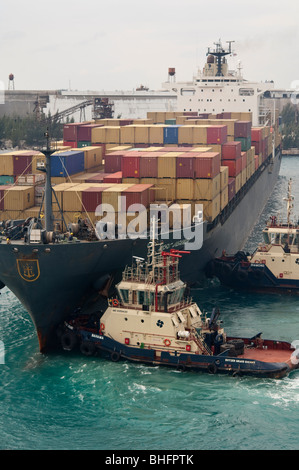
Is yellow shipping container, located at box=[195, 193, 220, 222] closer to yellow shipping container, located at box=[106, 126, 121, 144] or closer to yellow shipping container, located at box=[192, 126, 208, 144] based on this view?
yellow shipping container, located at box=[192, 126, 208, 144]

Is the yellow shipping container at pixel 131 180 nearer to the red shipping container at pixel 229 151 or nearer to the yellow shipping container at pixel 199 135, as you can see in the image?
the red shipping container at pixel 229 151

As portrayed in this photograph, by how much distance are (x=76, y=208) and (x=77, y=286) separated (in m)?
6.21

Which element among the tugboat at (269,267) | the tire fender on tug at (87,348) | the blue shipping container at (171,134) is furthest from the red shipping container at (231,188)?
the tire fender on tug at (87,348)

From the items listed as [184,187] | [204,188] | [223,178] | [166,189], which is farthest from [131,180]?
[223,178]

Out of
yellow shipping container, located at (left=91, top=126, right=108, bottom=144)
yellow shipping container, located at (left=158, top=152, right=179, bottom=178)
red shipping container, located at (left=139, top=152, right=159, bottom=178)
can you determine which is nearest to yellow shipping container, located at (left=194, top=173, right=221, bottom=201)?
yellow shipping container, located at (left=158, top=152, right=179, bottom=178)

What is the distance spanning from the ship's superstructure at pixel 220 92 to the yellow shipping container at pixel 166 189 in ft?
175

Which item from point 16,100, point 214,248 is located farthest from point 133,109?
point 214,248

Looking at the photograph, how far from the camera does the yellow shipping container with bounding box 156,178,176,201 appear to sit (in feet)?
148

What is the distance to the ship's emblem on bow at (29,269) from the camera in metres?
34.2

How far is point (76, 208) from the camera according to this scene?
4091 centimetres

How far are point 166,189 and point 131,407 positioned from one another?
18.4m

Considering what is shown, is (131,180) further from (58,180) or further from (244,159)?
(244,159)

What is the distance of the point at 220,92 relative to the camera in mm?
97062

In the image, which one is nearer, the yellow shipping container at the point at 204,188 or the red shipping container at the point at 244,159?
the yellow shipping container at the point at 204,188
